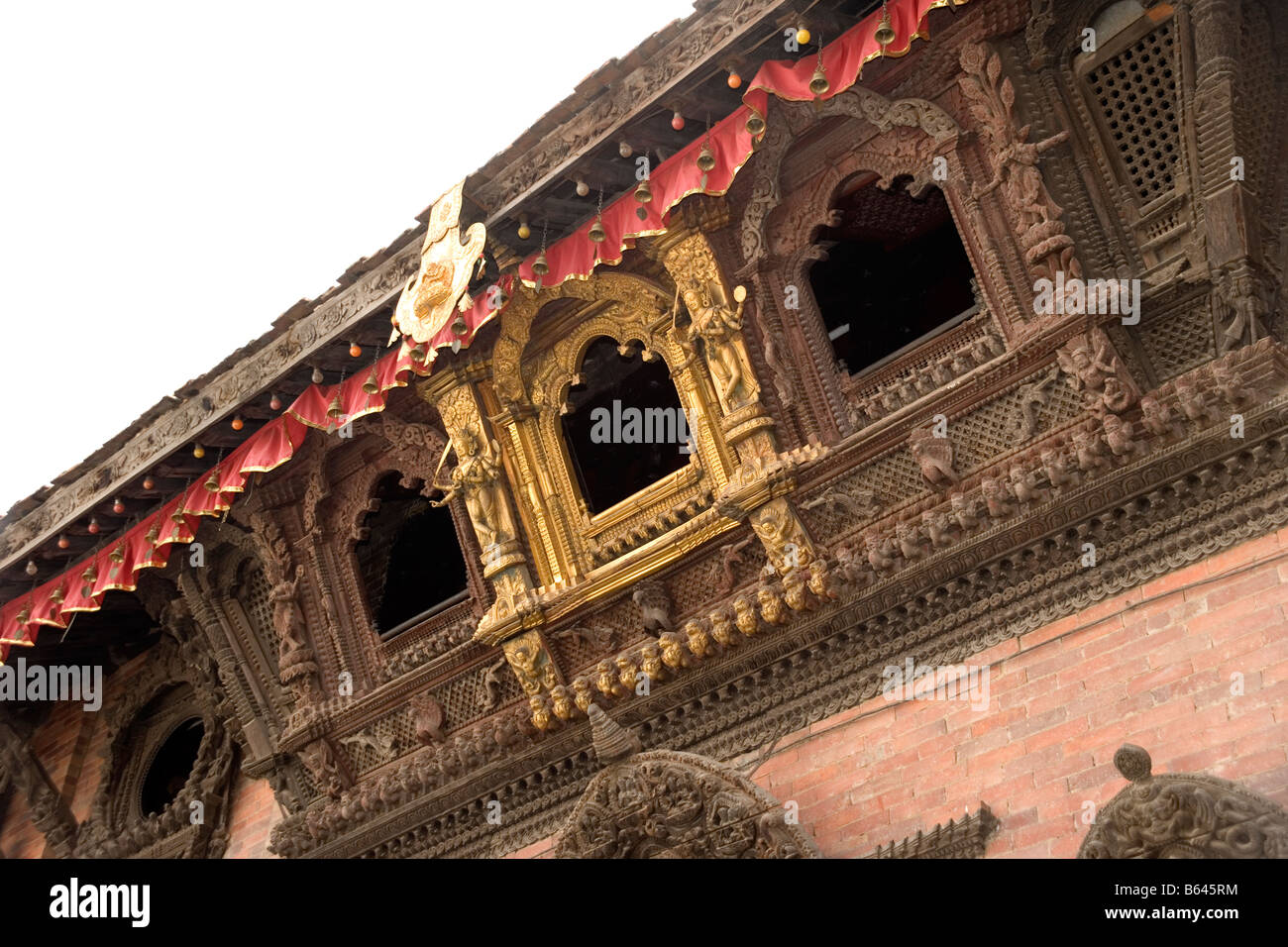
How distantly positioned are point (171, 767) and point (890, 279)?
24.8 feet

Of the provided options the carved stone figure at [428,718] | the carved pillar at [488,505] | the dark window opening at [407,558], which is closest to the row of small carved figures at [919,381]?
the carved pillar at [488,505]

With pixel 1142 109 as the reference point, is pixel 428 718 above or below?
below

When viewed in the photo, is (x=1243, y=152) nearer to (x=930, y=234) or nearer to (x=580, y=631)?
(x=930, y=234)

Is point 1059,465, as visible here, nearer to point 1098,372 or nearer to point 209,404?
point 1098,372

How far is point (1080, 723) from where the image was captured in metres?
7.64

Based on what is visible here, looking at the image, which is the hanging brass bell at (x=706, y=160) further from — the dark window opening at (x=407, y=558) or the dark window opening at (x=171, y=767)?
the dark window opening at (x=171, y=767)

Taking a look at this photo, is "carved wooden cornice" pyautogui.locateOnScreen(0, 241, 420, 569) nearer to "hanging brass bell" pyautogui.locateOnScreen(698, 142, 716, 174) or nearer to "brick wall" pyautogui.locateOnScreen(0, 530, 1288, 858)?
"hanging brass bell" pyautogui.locateOnScreen(698, 142, 716, 174)

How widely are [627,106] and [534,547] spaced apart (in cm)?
289

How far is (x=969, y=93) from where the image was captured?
833 cm

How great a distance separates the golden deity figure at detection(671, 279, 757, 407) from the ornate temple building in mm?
24

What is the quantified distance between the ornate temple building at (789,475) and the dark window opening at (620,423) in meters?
0.04

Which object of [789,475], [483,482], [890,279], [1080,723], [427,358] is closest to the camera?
[1080,723]

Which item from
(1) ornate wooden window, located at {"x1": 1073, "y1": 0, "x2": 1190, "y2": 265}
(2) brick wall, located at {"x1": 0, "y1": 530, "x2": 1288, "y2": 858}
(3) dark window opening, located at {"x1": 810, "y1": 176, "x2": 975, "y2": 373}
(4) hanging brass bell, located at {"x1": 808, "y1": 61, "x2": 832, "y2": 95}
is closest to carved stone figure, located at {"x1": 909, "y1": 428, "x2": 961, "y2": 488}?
(2) brick wall, located at {"x1": 0, "y1": 530, "x2": 1288, "y2": 858}

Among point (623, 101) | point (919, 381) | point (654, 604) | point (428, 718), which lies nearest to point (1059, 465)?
point (919, 381)
